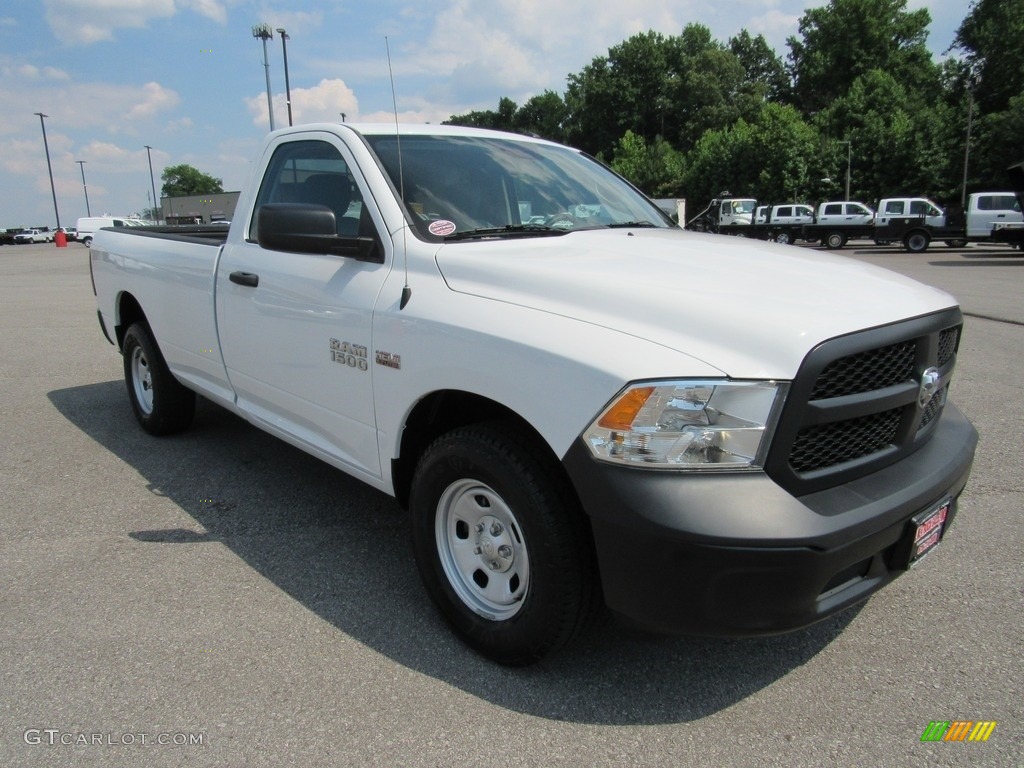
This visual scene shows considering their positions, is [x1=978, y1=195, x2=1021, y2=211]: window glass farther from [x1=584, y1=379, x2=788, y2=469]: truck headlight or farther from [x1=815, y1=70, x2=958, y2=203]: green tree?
[x1=584, y1=379, x2=788, y2=469]: truck headlight

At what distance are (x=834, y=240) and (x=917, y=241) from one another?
3.50 metres

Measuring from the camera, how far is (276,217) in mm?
2904

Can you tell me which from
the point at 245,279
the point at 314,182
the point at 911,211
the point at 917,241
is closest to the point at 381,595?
the point at 245,279

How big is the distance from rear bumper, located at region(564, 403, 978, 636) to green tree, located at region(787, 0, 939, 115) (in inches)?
2749

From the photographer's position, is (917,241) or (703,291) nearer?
(703,291)

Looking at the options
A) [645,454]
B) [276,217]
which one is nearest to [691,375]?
[645,454]

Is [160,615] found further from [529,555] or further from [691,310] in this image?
[691,310]

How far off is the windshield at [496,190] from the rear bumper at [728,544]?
132 cm

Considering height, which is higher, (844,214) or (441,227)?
(441,227)

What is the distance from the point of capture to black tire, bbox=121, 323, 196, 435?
197 inches

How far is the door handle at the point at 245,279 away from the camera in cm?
360

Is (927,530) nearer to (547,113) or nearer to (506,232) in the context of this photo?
(506,232)

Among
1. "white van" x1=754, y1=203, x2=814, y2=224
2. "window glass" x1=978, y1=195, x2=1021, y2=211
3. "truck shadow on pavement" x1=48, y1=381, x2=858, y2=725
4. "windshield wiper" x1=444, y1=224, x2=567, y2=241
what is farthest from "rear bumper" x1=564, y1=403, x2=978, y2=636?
"white van" x1=754, y1=203, x2=814, y2=224

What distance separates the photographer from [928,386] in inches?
96.8
